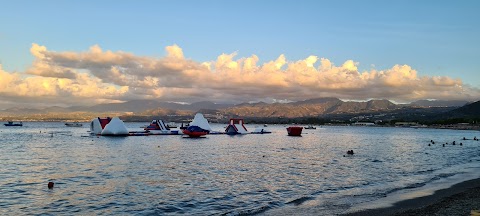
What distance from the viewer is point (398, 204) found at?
2023 centimetres

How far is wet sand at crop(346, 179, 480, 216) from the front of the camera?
57.0ft

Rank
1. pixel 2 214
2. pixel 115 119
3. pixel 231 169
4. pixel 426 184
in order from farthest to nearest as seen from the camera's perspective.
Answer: pixel 115 119 < pixel 231 169 < pixel 426 184 < pixel 2 214

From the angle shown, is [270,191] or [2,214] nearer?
[2,214]

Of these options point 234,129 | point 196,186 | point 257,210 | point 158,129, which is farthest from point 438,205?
point 158,129

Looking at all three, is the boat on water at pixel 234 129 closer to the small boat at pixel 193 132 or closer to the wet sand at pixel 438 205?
the small boat at pixel 193 132

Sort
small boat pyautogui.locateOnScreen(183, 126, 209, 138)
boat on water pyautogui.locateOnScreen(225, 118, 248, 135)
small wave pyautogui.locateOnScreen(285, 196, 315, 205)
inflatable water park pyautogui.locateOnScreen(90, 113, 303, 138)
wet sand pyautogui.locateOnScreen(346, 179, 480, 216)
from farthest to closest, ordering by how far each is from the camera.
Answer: boat on water pyautogui.locateOnScreen(225, 118, 248, 135) < small boat pyautogui.locateOnScreen(183, 126, 209, 138) < inflatable water park pyautogui.locateOnScreen(90, 113, 303, 138) < small wave pyautogui.locateOnScreen(285, 196, 315, 205) < wet sand pyautogui.locateOnScreen(346, 179, 480, 216)

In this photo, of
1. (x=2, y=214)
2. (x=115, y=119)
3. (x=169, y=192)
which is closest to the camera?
(x=2, y=214)

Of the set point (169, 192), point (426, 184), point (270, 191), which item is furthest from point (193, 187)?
point (426, 184)

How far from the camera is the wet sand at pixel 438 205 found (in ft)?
57.0

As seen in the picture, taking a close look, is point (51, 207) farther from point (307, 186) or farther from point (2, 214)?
point (307, 186)

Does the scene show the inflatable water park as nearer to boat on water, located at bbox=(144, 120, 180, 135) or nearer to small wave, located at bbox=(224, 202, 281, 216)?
boat on water, located at bbox=(144, 120, 180, 135)

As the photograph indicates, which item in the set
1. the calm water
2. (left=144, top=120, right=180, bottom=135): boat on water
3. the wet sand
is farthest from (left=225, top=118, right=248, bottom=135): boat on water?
the wet sand

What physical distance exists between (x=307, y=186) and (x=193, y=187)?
26.3ft

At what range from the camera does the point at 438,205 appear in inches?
744
